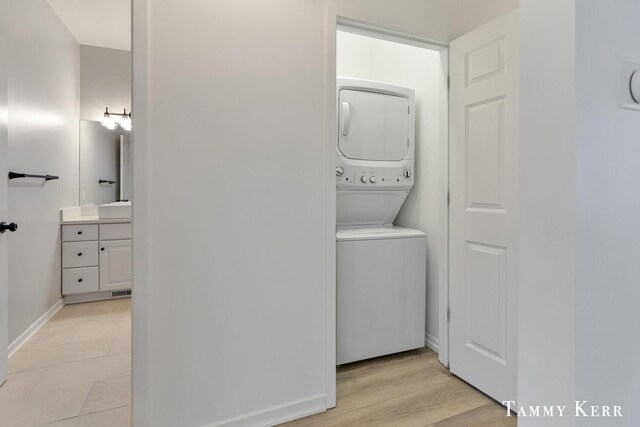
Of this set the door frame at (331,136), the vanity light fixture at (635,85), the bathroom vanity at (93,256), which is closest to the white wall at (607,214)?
the vanity light fixture at (635,85)

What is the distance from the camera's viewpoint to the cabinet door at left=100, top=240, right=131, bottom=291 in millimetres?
3498

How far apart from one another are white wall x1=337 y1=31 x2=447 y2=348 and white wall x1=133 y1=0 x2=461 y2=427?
871mm

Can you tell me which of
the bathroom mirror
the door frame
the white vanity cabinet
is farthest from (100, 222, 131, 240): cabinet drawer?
the door frame

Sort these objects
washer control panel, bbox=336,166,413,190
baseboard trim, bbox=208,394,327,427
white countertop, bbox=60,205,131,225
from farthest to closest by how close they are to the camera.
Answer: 1. white countertop, bbox=60,205,131,225
2. washer control panel, bbox=336,166,413,190
3. baseboard trim, bbox=208,394,327,427

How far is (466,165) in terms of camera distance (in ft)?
6.43

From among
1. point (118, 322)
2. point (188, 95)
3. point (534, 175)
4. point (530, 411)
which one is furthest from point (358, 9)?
point (118, 322)

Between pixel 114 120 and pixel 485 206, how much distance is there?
13.5ft

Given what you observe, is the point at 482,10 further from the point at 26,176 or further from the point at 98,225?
the point at 98,225

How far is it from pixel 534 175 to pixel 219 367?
57.3 inches

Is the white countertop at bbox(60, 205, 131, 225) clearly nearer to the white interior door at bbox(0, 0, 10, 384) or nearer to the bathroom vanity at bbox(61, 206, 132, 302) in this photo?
the bathroom vanity at bbox(61, 206, 132, 302)

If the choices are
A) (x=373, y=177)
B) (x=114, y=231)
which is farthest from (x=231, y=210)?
(x=114, y=231)

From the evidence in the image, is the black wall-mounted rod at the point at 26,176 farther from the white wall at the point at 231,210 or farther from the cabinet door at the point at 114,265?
the white wall at the point at 231,210

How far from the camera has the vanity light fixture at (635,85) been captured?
90 centimetres

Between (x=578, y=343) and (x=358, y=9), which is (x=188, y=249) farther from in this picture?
(x=358, y=9)
